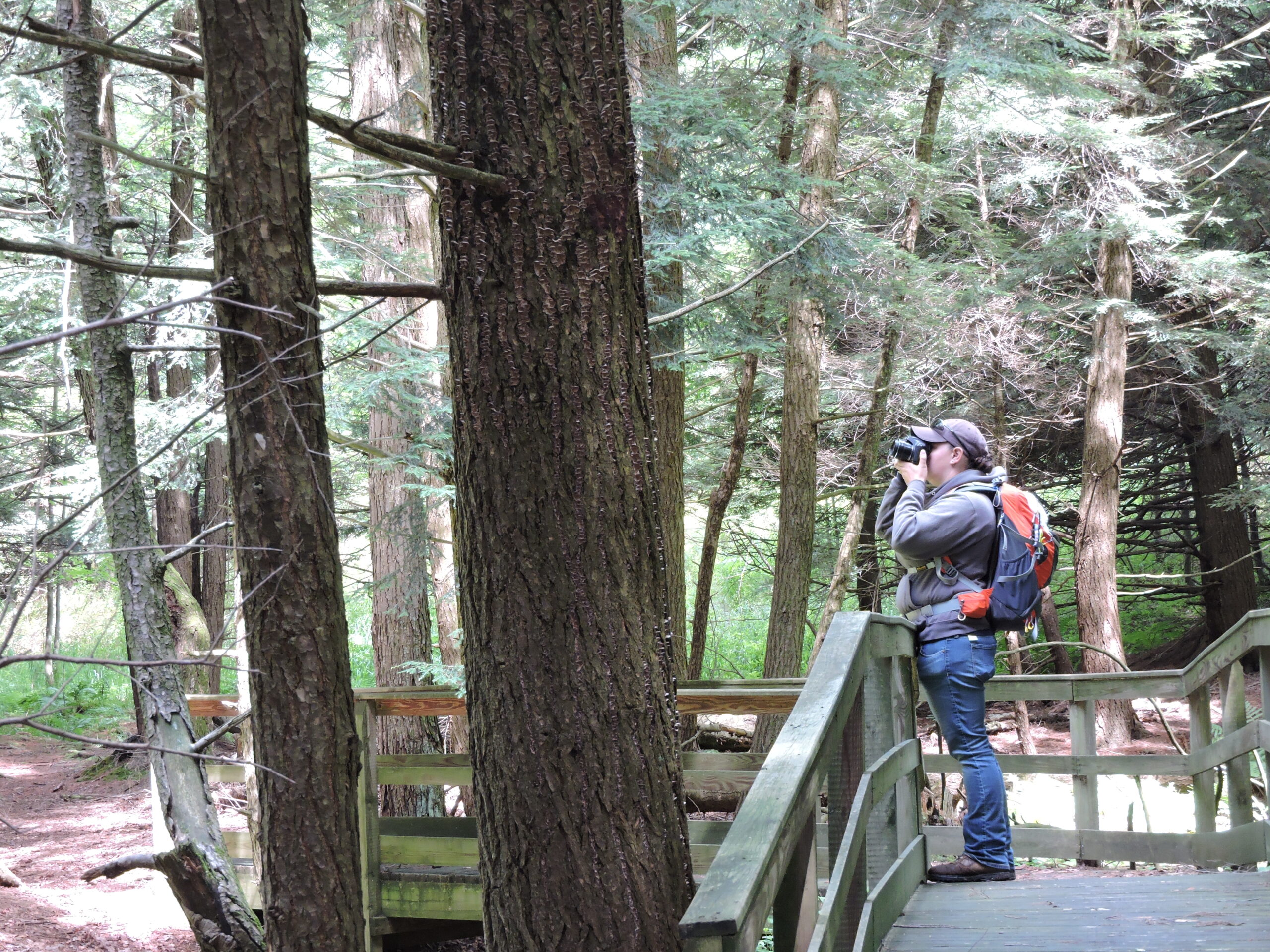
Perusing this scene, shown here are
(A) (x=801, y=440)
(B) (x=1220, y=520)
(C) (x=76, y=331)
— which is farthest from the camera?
(B) (x=1220, y=520)

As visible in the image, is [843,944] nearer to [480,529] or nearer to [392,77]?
[480,529]

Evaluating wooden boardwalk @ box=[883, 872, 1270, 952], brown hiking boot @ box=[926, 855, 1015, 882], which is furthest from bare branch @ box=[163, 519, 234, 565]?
brown hiking boot @ box=[926, 855, 1015, 882]

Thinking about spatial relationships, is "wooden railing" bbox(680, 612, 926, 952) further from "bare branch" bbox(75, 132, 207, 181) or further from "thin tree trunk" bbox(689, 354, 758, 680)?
"thin tree trunk" bbox(689, 354, 758, 680)

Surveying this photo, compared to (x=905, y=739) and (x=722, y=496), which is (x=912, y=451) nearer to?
(x=905, y=739)

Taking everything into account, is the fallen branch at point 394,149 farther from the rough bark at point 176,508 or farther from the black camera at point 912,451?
the rough bark at point 176,508

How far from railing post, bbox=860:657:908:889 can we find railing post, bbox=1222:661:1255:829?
2005mm

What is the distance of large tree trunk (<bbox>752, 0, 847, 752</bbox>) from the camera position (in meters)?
9.95

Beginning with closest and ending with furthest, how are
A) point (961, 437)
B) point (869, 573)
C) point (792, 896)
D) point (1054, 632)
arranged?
point (792, 896), point (961, 437), point (1054, 632), point (869, 573)

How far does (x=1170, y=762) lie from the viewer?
5566 mm

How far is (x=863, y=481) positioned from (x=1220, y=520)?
21.6 feet

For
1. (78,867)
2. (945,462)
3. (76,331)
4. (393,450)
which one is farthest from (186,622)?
(76,331)

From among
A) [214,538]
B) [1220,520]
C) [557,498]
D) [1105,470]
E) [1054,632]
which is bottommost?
[1054,632]

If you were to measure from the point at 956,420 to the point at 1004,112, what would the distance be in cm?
805

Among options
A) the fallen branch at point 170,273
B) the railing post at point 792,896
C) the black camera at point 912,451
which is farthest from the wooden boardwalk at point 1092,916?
the fallen branch at point 170,273
